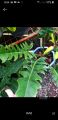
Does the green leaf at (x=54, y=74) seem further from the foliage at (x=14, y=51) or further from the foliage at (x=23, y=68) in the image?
the foliage at (x=14, y=51)

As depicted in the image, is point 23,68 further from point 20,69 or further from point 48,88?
point 48,88

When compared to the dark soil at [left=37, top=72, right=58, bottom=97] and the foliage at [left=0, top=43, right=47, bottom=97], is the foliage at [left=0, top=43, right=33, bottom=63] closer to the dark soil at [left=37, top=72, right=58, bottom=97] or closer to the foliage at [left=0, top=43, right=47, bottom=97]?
the foliage at [left=0, top=43, right=47, bottom=97]

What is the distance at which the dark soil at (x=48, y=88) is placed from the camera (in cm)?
121

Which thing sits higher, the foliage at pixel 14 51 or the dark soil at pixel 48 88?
the foliage at pixel 14 51

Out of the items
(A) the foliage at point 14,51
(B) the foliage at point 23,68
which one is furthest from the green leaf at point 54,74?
(A) the foliage at point 14,51

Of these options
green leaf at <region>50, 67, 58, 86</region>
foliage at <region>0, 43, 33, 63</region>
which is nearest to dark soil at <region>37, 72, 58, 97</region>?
green leaf at <region>50, 67, 58, 86</region>

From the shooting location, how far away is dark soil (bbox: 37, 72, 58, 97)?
47.8 inches

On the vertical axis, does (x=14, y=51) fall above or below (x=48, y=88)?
above

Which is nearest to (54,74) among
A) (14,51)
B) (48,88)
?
(48,88)

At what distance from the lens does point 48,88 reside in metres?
1.25
